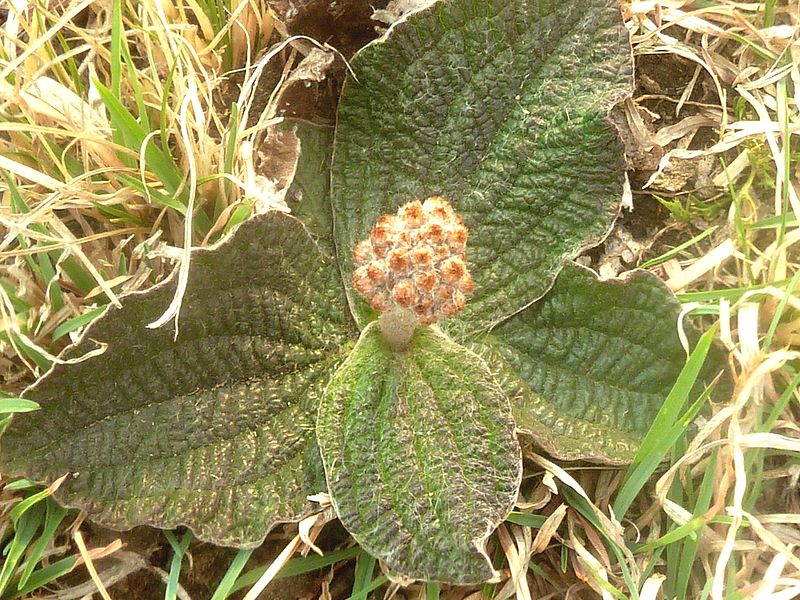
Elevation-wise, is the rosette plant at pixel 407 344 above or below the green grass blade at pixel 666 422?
above

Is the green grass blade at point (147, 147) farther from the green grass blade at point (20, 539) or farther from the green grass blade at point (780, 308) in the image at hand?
the green grass blade at point (780, 308)

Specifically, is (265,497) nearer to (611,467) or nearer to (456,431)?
(456,431)

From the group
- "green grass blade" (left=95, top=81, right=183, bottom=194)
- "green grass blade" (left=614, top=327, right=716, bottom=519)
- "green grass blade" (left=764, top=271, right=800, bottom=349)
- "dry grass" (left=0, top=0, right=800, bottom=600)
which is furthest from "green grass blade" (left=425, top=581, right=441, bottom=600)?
"green grass blade" (left=95, top=81, right=183, bottom=194)

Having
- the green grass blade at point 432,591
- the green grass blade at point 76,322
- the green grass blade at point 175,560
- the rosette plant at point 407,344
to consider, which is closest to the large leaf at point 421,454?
the rosette plant at point 407,344

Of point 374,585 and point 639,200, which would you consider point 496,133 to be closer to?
point 639,200

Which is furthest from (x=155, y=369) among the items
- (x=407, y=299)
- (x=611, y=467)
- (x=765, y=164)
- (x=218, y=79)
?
(x=765, y=164)

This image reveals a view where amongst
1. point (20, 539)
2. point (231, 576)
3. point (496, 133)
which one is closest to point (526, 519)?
point (231, 576)
